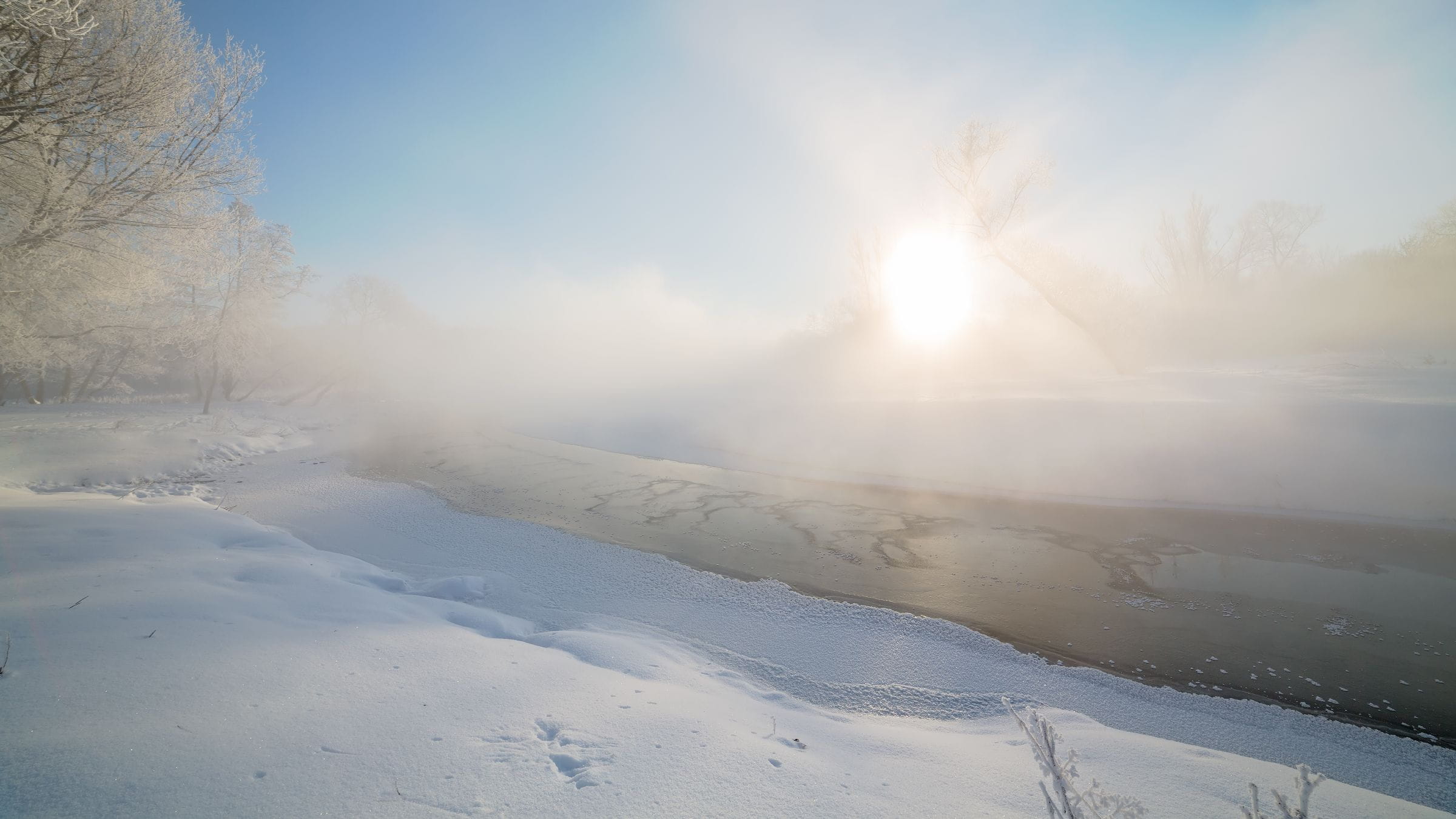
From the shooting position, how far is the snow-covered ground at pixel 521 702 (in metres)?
2.09

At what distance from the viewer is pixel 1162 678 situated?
16.1ft

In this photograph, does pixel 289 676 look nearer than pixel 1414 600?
Yes

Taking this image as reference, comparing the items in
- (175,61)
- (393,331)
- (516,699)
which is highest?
(393,331)

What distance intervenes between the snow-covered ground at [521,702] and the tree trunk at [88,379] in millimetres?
25299

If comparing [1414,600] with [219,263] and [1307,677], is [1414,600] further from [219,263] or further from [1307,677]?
[219,263]

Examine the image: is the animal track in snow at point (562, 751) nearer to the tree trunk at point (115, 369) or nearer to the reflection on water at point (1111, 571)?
the reflection on water at point (1111, 571)

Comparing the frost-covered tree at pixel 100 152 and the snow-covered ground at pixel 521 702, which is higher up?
the frost-covered tree at pixel 100 152

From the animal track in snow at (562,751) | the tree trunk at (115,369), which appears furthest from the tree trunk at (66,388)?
the animal track in snow at (562,751)

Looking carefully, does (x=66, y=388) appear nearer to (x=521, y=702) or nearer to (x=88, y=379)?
(x=88, y=379)

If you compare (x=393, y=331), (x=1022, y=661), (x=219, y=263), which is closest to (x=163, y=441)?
(x=219, y=263)

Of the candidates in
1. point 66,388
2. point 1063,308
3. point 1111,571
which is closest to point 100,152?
point 1111,571

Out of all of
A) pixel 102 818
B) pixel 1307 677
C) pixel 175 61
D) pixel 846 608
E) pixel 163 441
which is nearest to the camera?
pixel 102 818

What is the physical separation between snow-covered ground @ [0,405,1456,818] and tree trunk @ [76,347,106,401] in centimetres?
2530

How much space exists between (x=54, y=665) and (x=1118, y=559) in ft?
34.2
